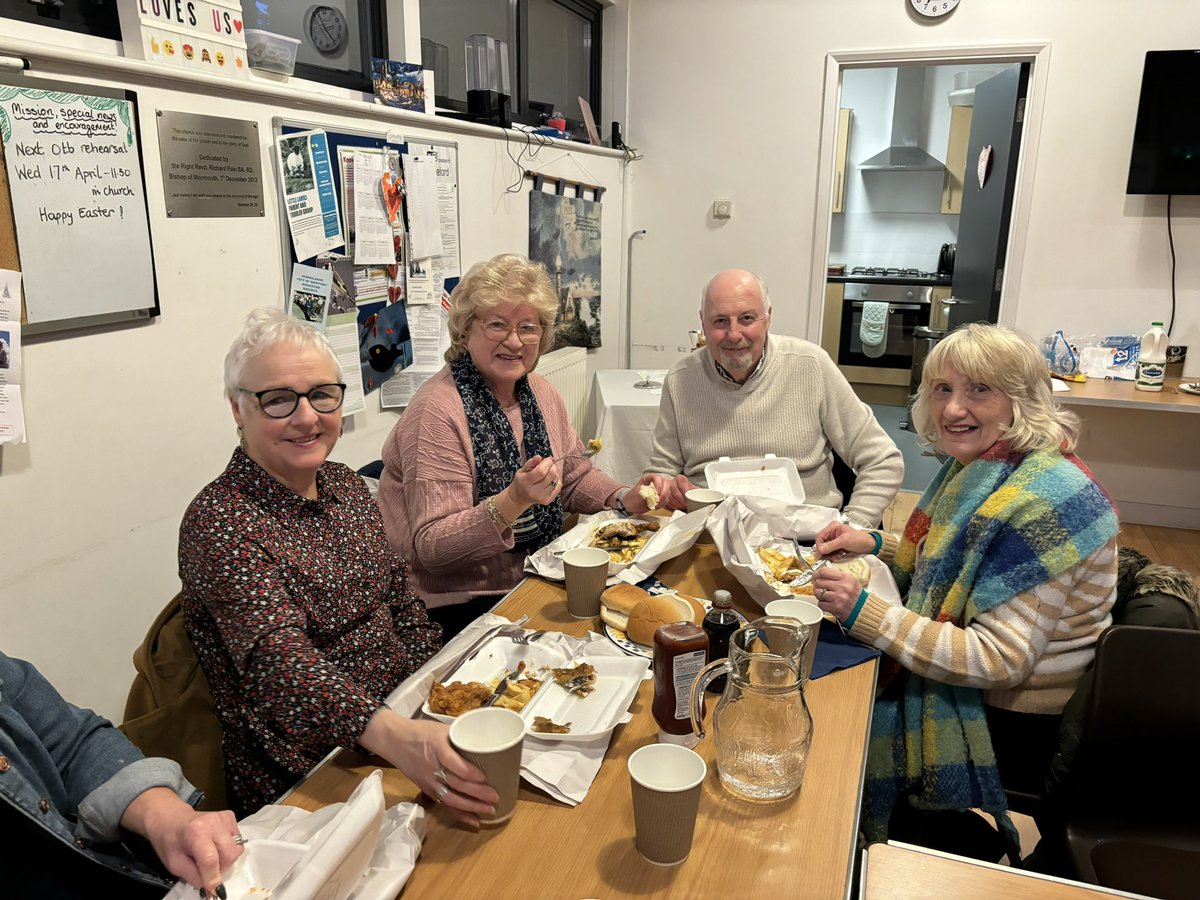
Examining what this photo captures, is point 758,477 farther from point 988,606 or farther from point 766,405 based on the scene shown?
point 988,606

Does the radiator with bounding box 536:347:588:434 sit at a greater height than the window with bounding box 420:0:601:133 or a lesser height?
lesser

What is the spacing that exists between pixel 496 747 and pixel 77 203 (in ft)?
4.69

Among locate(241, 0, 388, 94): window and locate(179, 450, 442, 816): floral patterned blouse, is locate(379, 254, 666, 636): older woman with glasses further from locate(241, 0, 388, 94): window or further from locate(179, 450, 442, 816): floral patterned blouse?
locate(241, 0, 388, 94): window

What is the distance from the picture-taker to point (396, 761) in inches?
39.9

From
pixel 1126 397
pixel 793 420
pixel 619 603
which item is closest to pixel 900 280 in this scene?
pixel 1126 397

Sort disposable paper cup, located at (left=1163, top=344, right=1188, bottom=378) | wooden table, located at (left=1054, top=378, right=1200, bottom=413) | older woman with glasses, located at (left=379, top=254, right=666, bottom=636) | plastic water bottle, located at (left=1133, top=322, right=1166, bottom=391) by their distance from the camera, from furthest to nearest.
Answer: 1. disposable paper cup, located at (left=1163, top=344, right=1188, bottom=378)
2. plastic water bottle, located at (left=1133, top=322, right=1166, bottom=391)
3. wooden table, located at (left=1054, top=378, right=1200, bottom=413)
4. older woman with glasses, located at (left=379, top=254, right=666, bottom=636)

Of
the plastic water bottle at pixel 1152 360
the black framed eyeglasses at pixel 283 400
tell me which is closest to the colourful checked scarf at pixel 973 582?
the black framed eyeglasses at pixel 283 400

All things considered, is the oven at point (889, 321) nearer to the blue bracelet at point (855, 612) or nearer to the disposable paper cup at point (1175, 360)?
the disposable paper cup at point (1175, 360)

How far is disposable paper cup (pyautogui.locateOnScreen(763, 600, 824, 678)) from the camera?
124 centimetres

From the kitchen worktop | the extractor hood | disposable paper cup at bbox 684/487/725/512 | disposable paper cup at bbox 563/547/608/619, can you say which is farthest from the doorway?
disposable paper cup at bbox 563/547/608/619

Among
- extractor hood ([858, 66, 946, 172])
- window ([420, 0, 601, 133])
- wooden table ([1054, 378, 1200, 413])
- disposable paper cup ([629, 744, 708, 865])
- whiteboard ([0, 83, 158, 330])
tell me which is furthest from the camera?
extractor hood ([858, 66, 946, 172])

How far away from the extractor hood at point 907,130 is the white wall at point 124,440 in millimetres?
5733

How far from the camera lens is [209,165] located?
1.93 m

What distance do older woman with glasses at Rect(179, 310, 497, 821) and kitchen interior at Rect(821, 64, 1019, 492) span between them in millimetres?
4875
